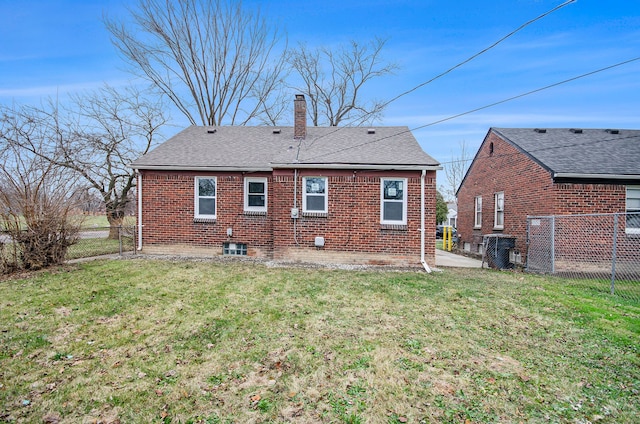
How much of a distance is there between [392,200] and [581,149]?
25.5ft

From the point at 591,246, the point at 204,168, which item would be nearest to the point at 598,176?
the point at 591,246

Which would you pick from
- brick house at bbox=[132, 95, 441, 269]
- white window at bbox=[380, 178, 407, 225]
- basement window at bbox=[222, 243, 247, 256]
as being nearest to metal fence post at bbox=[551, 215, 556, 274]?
brick house at bbox=[132, 95, 441, 269]

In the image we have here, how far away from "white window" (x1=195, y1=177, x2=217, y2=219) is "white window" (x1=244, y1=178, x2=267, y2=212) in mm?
1136

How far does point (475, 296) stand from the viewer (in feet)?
22.4

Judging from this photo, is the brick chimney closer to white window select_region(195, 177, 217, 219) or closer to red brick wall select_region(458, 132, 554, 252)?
white window select_region(195, 177, 217, 219)

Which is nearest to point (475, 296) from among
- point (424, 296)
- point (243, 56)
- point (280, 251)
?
point (424, 296)

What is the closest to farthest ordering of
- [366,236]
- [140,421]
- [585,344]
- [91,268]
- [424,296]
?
[140,421] < [585,344] < [424,296] < [91,268] < [366,236]

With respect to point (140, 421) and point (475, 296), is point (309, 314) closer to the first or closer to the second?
point (140, 421)

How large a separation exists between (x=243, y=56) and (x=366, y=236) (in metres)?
19.8

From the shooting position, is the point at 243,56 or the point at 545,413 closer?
the point at 545,413

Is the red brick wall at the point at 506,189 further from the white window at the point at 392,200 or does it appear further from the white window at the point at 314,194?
the white window at the point at 314,194

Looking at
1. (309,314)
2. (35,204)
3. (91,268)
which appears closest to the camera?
(309,314)

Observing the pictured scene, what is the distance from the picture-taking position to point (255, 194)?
11406 mm

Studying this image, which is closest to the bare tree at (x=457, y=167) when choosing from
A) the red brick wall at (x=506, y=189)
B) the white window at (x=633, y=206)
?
the red brick wall at (x=506, y=189)
